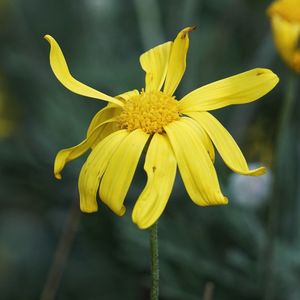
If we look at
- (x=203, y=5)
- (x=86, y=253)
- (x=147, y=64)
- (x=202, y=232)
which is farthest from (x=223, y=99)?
(x=203, y=5)

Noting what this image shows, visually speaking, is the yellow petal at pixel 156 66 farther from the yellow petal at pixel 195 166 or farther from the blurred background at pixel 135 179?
the blurred background at pixel 135 179

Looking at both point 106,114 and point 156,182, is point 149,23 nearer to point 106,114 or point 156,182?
point 106,114

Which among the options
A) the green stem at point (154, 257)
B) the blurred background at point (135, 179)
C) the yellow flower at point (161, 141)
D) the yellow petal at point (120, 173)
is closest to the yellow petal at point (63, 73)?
the yellow flower at point (161, 141)

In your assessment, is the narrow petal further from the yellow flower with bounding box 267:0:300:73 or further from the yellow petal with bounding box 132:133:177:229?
the yellow flower with bounding box 267:0:300:73

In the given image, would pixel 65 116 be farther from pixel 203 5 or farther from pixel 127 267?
pixel 203 5

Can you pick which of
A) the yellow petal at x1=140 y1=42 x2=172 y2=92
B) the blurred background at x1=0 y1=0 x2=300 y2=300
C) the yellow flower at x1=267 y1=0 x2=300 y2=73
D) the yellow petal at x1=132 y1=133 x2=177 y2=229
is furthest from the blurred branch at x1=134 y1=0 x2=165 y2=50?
the yellow petal at x1=132 y1=133 x2=177 y2=229

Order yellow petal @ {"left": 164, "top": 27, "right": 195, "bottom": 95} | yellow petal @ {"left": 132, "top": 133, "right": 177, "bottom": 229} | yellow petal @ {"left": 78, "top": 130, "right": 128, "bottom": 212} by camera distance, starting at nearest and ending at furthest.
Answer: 1. yellow petal @ {"left": 132, "top": 133, "right": 177, "bottom": 229}
2. yellow petal @ {"left": 78, "top": 130, "right": 128, "bottom": 212}
3. yellow petal @ {"left": 164, "top": 27, "right": 195, "bottom": 95}
